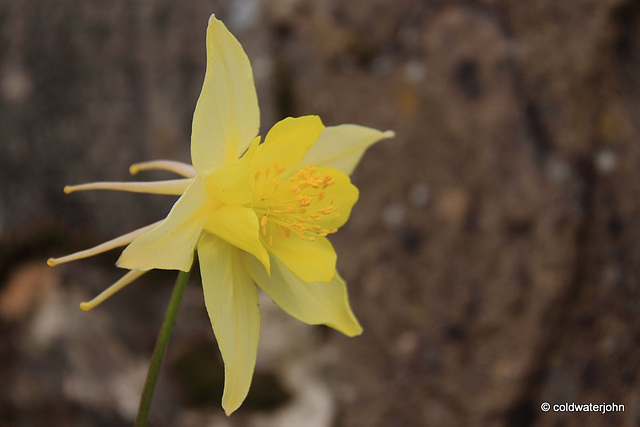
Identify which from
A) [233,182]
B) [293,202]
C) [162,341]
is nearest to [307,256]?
[293,202]

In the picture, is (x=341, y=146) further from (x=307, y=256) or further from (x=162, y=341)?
(x=162, y=341)

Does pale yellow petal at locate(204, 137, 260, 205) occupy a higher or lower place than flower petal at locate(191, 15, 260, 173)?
lower

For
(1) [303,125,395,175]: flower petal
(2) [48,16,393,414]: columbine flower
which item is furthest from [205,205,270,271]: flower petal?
(1) [303,125,395,175]: flower petal

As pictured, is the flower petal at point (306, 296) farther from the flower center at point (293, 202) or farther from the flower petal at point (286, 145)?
the flower petal at point (286, 145)

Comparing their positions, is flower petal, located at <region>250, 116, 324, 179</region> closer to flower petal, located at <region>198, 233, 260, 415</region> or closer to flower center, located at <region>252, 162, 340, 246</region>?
flower center, located at <region>252, 162, 340, 246</region>

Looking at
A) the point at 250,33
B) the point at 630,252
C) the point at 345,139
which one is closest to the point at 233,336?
the point at 345,139

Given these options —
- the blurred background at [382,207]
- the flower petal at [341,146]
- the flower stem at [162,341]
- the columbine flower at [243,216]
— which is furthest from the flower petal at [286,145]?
the blurred background at [382,207]

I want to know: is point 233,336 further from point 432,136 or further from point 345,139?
point 432,136
